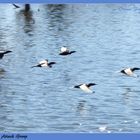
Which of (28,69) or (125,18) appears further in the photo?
(125,18)

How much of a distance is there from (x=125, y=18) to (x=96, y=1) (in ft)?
74.8

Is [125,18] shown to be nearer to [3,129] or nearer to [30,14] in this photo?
[30,14]

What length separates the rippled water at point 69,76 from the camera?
29.1ft

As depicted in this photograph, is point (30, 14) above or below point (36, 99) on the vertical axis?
below

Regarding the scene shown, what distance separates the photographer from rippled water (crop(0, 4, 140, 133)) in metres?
8.88

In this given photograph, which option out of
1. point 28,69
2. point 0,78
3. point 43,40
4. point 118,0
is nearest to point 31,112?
point 0,78

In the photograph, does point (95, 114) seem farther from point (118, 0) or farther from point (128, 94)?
point (118, 0)

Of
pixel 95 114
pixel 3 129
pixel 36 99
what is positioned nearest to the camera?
pixel 3 129

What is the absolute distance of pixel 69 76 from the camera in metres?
13.1

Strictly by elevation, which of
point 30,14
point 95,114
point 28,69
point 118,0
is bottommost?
point 30,14

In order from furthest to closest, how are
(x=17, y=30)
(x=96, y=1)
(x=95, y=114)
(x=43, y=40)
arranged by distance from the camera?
1. (x=17, y=30)
2. (x=43, y=40)
3. (x=95, y=114)
4. (x=96, y=1)

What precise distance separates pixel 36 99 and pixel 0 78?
2149mm

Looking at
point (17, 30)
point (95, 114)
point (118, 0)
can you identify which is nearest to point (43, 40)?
point (17, 30)

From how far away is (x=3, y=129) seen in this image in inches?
327
